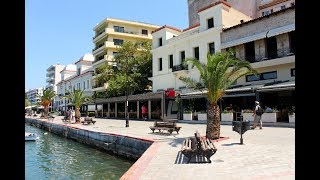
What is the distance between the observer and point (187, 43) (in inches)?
1313

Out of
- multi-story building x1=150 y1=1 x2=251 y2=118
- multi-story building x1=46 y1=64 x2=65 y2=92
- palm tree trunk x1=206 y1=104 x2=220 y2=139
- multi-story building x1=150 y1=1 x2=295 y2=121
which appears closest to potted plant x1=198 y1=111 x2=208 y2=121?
multi-story building x1=150 y1=1 x2=295 y2=121

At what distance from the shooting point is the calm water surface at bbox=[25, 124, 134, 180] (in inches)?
525

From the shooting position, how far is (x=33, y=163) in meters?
16.7

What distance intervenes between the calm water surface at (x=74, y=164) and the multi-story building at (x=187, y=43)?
594 inches

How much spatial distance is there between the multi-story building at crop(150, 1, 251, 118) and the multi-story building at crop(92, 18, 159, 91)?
18.2 meters

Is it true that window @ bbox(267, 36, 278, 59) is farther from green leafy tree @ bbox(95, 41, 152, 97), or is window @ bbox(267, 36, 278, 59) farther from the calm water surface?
green leafy tree @ bbox(95, 41, 152, 97)

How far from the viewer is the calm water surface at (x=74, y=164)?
1334cm

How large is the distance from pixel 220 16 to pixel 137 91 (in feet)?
64.5

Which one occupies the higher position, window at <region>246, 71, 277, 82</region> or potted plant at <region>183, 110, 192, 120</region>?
window at <region>246, 71, 277, 82</region>

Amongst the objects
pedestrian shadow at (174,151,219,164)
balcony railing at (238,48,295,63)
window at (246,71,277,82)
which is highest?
balcony railing at (238,48,295,63)

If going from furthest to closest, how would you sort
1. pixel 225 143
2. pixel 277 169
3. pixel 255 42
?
1. pixel 255 42
2. pixel 225 143
3. pixel 277 169

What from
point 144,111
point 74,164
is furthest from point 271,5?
point 74,164
